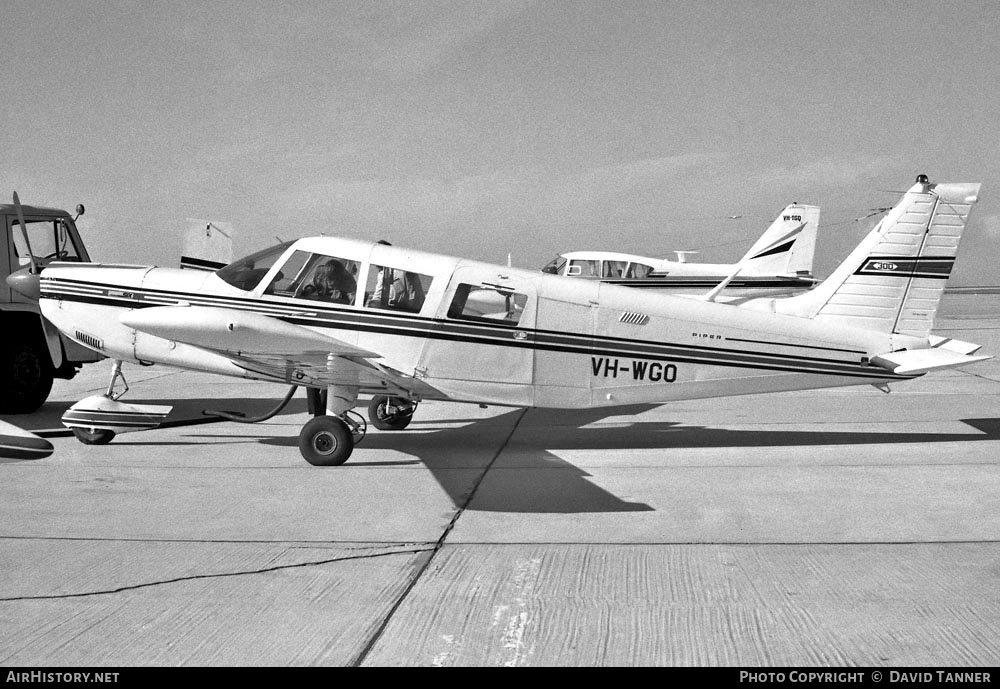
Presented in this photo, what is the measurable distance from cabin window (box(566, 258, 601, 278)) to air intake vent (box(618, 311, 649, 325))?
1658 centimetres

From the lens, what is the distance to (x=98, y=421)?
Answer: 932cm

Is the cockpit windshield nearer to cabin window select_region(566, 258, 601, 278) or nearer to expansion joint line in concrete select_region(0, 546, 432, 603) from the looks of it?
expansion joint line in concrete select_region(0, 546, 432, 603)

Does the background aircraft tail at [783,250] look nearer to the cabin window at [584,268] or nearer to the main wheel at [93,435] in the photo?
the cabin window at [584,268]

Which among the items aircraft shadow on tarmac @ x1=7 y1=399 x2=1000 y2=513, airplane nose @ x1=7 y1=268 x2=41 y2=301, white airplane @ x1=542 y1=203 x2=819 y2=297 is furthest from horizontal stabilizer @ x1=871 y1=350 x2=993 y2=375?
white airplane @ x1=542 y1=203 x2=819 y2=297

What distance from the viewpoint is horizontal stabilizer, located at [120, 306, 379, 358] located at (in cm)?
761

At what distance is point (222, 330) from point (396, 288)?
73.1 inches

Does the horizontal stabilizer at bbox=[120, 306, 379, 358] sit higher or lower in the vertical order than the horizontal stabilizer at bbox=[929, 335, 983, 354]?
lower

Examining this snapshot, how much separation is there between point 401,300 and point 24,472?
11.9 ft

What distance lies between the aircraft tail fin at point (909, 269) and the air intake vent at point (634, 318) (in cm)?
178

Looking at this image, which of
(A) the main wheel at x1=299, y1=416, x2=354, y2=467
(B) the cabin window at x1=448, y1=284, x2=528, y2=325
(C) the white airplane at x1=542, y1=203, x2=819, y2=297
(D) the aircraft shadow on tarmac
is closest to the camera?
(D) the aircraft shadow on tarmac

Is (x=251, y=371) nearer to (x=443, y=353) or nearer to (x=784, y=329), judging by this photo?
(x=443, y=353)

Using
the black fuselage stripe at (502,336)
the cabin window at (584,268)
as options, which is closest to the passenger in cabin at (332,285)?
the black fuselage stripe at (502,336)

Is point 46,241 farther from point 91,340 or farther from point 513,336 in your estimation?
point 513,336
